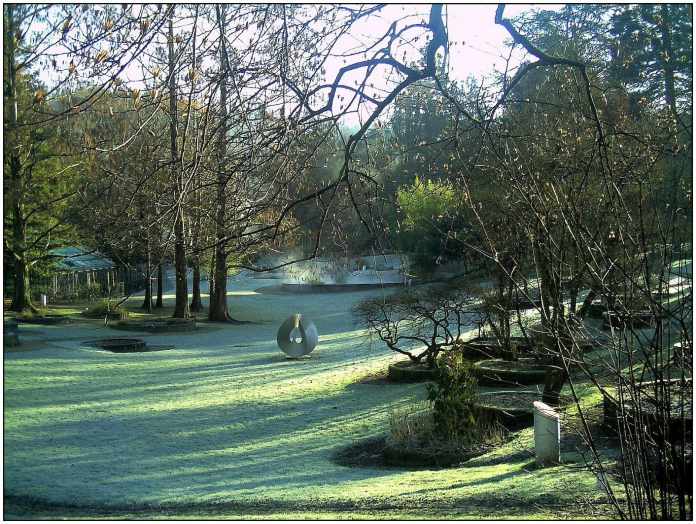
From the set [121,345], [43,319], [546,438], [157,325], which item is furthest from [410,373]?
[43,319]

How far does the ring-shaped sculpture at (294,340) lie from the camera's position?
18.7m

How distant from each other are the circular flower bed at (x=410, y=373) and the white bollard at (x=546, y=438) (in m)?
6.27

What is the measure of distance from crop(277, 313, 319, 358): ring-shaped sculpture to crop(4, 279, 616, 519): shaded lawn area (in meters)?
0.32

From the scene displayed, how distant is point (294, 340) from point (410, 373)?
5032mm

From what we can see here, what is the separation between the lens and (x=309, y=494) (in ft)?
23.3

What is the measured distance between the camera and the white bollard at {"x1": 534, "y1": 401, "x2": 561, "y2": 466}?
759 cm

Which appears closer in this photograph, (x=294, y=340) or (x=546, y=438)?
(x=546, y=438)

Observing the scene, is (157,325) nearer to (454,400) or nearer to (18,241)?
(18,241)

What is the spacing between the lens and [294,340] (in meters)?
18.9

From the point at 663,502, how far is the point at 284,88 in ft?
11.8

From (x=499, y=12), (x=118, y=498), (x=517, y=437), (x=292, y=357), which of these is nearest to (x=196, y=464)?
(x=118, y=498)

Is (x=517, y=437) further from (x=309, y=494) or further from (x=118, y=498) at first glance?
(x=118, y=498)

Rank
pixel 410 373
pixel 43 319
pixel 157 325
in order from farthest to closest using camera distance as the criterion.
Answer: pixel 43 319, pixel 157 325, pixel 410 373

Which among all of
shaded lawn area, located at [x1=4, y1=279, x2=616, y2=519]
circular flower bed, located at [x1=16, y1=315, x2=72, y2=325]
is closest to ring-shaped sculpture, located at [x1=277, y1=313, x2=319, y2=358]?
shaded lawn area, located at [x1=4, y1=279, x2=616, y2=519]
